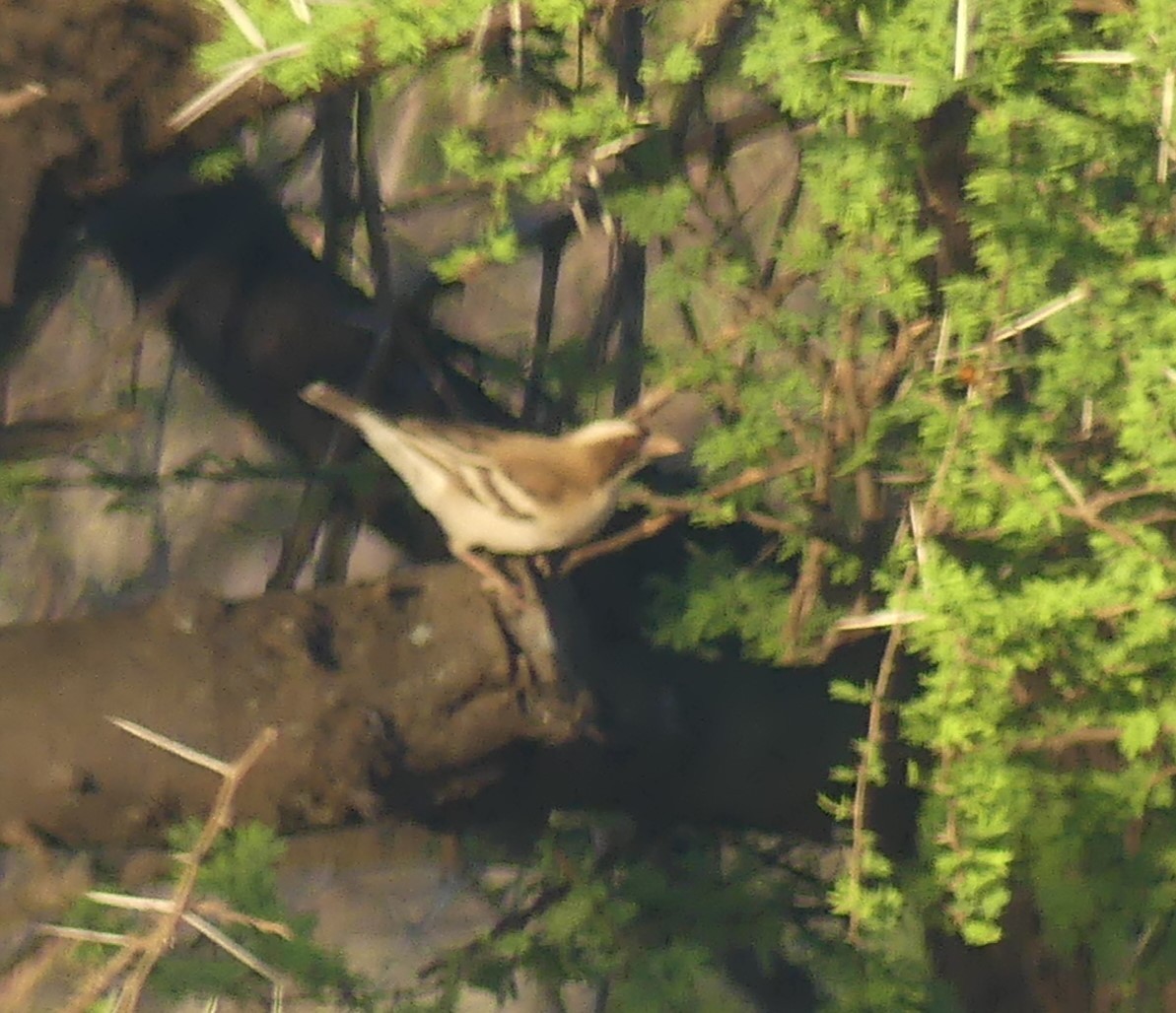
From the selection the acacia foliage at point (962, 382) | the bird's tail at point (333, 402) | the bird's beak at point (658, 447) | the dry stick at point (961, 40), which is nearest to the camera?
the dry stick at point (961, 40)

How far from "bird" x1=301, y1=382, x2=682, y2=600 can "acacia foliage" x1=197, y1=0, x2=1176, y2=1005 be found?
343mm

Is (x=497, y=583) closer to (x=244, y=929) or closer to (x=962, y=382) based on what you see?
(x=244, y=929)

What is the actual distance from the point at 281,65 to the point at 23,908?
1.38 m

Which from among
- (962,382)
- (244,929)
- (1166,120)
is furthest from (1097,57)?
(244,929)

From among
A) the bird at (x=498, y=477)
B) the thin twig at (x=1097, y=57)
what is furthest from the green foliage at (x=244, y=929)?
the thin twig at (x=1097, y=57)

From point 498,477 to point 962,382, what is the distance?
1.12 metres

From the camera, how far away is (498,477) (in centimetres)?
344

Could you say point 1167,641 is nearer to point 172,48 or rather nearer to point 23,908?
point 23,908

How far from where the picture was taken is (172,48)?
9.72 ft

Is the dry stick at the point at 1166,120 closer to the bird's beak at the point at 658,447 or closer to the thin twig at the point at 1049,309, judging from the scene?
the thin twig at the point at 1049,309

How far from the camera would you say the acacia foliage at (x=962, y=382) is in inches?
95.0

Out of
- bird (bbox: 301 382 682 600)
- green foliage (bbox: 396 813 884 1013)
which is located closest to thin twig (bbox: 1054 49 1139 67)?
bird (bbox: 301 382 682 600)

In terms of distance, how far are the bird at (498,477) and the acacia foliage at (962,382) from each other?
13.5 inches

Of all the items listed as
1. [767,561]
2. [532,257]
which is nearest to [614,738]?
[767,561]
